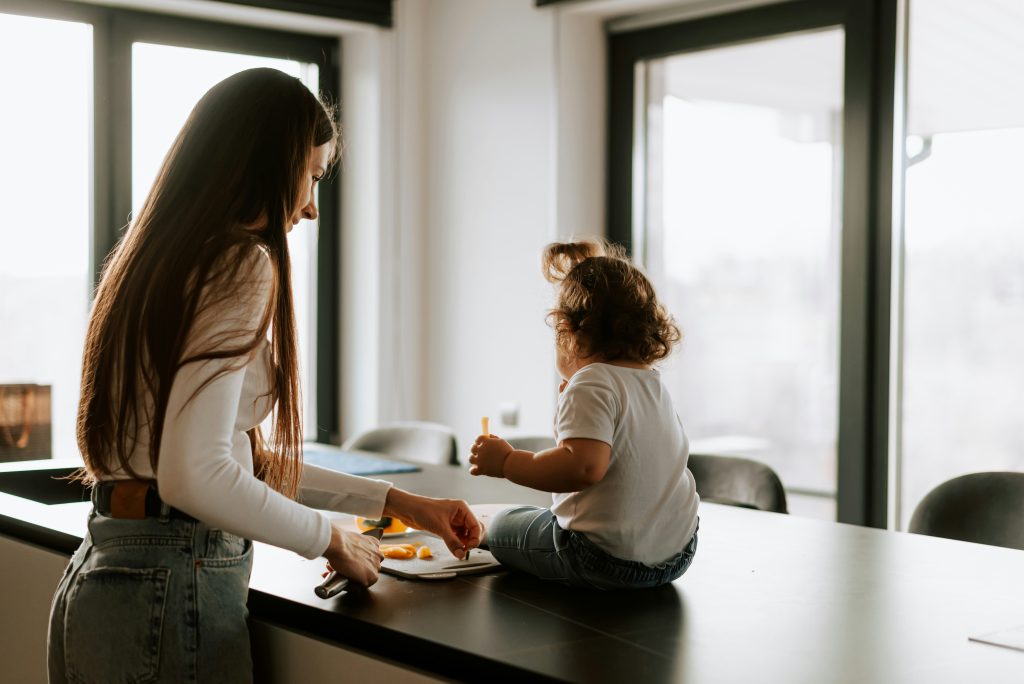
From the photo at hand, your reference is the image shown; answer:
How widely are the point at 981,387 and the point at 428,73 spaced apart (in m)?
2.41

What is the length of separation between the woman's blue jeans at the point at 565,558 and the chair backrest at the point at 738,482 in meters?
1.01

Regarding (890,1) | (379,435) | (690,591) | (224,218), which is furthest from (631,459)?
(890,1)

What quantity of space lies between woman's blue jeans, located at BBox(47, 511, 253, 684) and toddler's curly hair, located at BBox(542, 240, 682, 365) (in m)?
0.52

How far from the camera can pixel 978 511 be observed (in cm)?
223

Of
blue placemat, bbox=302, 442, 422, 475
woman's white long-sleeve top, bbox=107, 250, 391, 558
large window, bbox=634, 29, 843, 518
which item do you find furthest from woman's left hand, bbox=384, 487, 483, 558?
large window, bbox=634, 29, 843, 518

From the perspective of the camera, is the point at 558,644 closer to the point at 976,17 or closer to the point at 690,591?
the point at 690,591

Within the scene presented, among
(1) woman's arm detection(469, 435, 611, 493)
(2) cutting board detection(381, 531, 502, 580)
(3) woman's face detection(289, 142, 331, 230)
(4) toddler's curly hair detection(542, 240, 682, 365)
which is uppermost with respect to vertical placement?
(3) woman's face detection(289, 142, 331, 230)

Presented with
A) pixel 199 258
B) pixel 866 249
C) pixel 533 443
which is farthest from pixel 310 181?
pixel 866 249

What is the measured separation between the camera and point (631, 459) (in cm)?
145

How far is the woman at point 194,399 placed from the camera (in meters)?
1.20

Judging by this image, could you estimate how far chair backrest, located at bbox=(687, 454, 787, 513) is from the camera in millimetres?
2496

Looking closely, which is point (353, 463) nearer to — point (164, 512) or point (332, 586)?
point (332, 586)

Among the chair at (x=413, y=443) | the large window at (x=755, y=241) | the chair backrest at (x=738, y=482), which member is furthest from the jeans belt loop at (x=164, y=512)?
the large window at (x=755, y=241)

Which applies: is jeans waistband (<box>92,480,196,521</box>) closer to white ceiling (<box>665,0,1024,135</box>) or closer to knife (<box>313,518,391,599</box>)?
knife (<box>313,518,391,599</box>)
